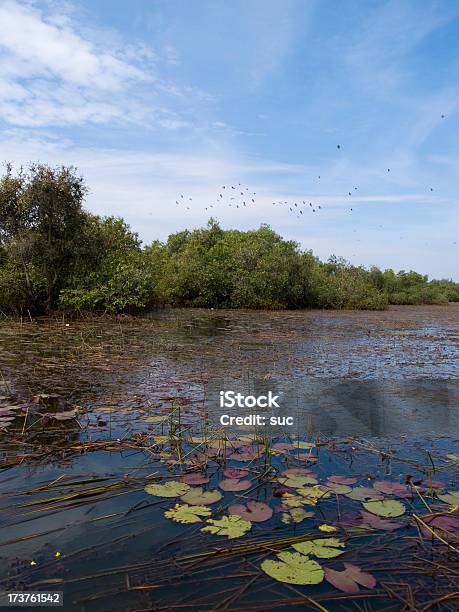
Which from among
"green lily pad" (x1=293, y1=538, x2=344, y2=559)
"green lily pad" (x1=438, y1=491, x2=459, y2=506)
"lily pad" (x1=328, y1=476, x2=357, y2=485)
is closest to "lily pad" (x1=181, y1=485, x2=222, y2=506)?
"green lily pad" (x1=293, y1=538, x2=344, y2=559)

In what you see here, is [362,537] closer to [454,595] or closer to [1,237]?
[454,595]

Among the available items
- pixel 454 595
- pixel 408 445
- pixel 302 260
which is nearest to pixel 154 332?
pixel 408 445

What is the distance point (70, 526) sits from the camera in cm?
249

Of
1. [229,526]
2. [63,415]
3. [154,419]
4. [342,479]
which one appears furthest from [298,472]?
[63,415]

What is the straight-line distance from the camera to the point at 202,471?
10.6 ft

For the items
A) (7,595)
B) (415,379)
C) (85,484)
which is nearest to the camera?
(7,595)

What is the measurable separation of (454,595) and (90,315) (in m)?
14.5

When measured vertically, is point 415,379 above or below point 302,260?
below

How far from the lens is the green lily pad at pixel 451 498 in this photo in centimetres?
281

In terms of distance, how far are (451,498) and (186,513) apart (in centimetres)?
161

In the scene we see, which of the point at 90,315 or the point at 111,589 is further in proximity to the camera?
the point at 90,315

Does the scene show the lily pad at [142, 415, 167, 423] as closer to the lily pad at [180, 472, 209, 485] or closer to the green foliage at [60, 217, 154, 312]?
the lily pad at [180, 472, 209, 485]

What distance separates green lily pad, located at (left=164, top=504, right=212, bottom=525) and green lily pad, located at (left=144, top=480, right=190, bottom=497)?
0.15 meters

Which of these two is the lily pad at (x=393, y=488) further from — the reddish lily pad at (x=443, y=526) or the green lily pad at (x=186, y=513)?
the green lily pad at (x=186, y=513)
